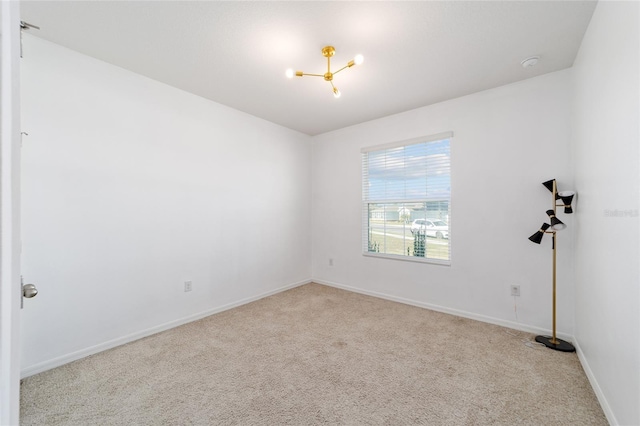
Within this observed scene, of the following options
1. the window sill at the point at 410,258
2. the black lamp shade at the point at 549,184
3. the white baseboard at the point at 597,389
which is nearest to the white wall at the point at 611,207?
the white baseboard at the point at 597,389

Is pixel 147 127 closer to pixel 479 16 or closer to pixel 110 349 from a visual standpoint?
pixel 110 349

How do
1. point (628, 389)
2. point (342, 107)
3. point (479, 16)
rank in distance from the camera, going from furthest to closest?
point (342, 107), point (479, 16), point (628, 389)

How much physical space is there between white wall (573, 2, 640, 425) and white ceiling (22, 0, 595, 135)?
0.43 meters

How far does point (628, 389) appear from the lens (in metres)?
1.38

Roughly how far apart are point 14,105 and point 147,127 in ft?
7.71

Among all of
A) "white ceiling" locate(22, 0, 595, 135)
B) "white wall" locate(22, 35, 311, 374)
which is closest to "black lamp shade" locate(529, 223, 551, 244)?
"white ceiling" locate(22, 0, 595, 135)

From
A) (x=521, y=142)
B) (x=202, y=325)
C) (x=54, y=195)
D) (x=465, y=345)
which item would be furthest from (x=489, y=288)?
(x=54, y=195)

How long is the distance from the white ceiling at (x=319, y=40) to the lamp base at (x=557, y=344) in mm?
2544

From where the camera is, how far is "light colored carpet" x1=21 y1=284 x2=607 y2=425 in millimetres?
1653

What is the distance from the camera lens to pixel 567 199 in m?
2.36

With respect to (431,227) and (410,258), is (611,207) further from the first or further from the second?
(410,258)

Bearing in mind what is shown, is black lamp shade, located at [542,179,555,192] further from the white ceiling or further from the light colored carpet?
the light colored carpet

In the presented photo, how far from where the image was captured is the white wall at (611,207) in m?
1.35

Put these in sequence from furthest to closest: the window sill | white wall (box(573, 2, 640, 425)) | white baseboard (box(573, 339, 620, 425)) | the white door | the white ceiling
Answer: the window sill
the white ceiling
white baseboard (box(573, 339, 620, 425))
white wall (box(573, 2, 640, 425))
the white door
